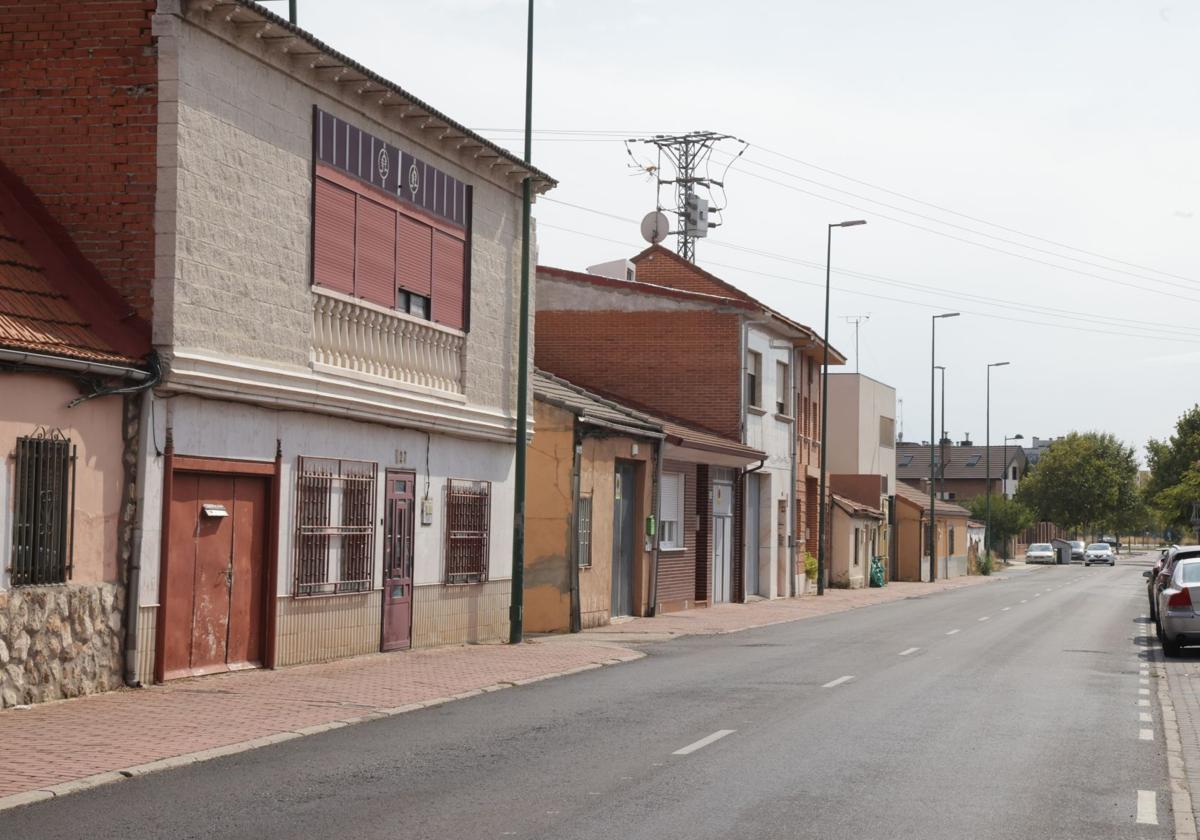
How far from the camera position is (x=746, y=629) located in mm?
28328

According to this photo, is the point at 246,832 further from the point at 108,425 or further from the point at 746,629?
the point at 746,629

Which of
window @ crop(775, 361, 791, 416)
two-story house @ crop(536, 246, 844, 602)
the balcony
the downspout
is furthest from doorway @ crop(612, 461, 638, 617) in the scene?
window @ crop(775, 361, 791, 416)

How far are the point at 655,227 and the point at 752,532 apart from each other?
971 cm

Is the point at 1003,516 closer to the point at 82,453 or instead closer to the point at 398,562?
the point at 398,562

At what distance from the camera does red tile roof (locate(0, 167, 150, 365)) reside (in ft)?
45.0

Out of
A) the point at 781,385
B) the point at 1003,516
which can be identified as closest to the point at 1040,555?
the point at 1003,516

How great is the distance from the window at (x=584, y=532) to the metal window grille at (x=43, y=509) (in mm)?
13161

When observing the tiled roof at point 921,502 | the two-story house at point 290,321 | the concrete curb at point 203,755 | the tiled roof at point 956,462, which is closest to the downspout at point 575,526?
the two-story house at point 290,321

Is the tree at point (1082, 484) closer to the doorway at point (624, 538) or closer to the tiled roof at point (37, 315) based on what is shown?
the doorway at point (624, 538)

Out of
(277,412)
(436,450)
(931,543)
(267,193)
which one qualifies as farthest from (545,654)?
(931,543)

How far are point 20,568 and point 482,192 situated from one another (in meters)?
10.8

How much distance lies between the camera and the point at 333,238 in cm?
1814

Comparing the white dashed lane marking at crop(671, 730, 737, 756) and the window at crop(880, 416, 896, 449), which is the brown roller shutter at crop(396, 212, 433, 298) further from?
the window at crop(880, 416, 896, 449)

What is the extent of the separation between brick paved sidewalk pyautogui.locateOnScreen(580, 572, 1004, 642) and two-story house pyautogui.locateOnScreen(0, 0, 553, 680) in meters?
4.79
